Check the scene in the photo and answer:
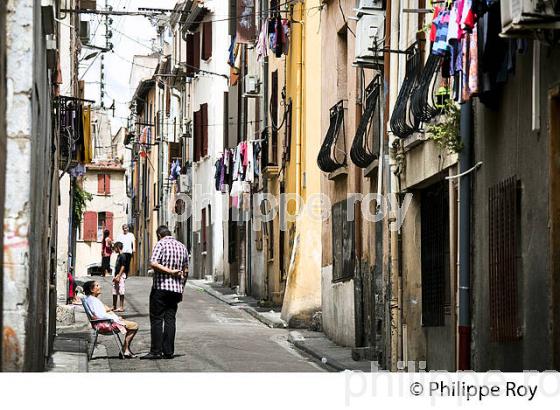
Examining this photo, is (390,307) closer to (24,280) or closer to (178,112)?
(24,280)

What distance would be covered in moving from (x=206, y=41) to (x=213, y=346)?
27775mm

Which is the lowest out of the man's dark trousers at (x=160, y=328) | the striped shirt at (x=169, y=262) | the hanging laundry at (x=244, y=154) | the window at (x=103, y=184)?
the man's dark trousers at (x=160, y=328)

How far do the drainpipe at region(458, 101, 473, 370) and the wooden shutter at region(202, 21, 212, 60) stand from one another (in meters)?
31.9

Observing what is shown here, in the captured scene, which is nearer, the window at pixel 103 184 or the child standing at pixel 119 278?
the child standing at pixel 119 278

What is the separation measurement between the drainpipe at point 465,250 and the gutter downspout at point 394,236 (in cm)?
303

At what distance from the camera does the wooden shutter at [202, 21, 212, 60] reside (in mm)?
45325

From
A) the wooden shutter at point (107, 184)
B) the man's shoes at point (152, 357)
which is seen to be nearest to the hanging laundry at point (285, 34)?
the man's shoes at point (152, 357)

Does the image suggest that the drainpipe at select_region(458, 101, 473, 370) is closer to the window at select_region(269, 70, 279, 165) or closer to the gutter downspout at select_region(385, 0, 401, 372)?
the gutter downspout at select_region(385, 0, 401, 372)

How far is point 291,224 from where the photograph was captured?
27938 millimetres

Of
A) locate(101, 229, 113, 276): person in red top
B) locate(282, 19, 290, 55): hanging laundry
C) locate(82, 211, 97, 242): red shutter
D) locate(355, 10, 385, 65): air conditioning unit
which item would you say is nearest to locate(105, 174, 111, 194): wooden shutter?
locate(82, 211, 97, 242): red shutter

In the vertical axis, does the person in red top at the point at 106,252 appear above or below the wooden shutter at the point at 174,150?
below

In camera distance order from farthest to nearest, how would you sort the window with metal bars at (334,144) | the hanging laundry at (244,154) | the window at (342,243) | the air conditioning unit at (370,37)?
the hanging laundry at (244,154)
the window with metal bars at (334,144)
the window at (342,243)
the air conditioning unit at (370,37)

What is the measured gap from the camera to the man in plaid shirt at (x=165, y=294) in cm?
1738

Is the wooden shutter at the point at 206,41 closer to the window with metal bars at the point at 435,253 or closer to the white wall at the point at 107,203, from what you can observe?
the white wall at the point at 107,203
